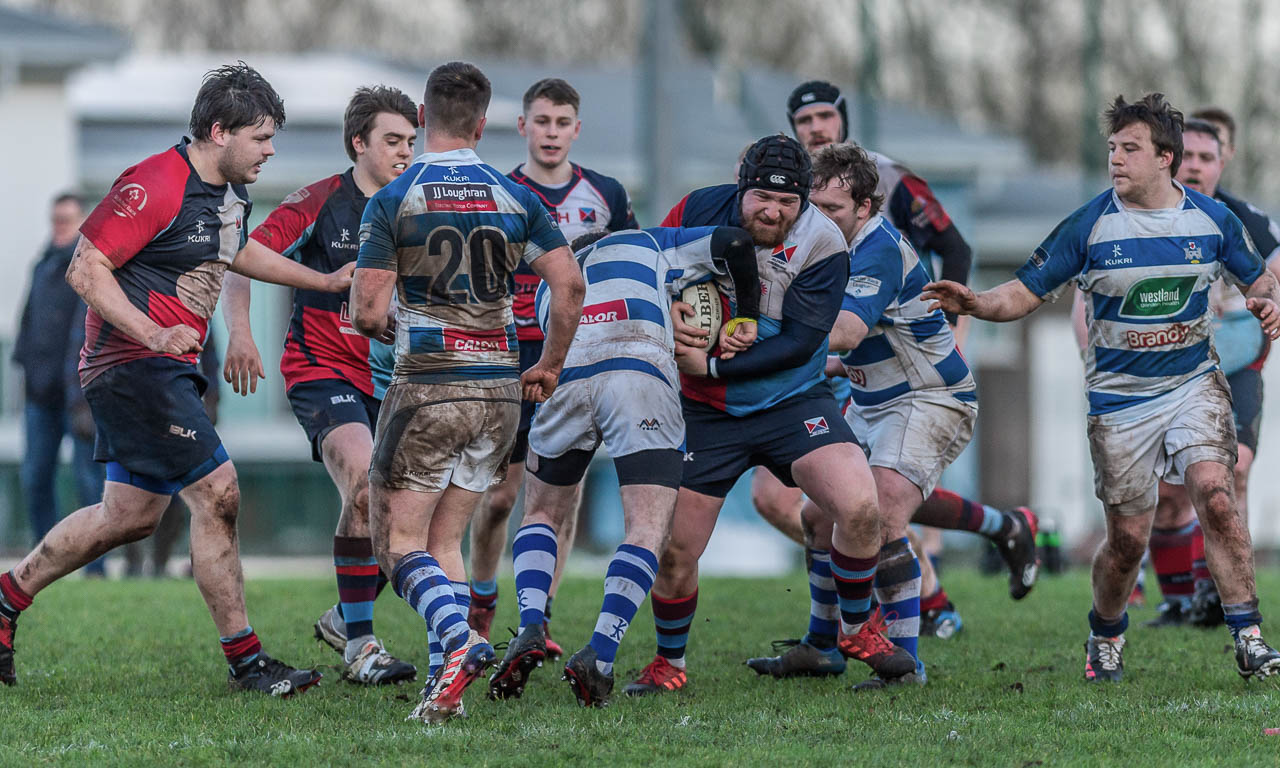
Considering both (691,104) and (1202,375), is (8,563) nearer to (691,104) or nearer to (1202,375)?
(691,104)

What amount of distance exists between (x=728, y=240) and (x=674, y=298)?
37 cm

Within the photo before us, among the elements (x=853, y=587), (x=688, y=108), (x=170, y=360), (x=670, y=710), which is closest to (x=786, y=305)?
(x=853, y=587)

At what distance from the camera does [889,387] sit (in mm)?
7020

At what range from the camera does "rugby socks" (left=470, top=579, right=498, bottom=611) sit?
7273mm

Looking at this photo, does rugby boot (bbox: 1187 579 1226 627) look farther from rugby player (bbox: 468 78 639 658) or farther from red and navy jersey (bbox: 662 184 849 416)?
rugby player (bbox: 468 78 639 658)

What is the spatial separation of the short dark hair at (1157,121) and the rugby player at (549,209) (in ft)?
7.74

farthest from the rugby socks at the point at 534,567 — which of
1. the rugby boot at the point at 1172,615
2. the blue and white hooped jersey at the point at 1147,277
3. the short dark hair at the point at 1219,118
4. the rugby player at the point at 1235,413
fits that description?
the short dark hair at the point at 1219,118

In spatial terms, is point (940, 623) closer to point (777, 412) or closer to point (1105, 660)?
point (1105, 660)

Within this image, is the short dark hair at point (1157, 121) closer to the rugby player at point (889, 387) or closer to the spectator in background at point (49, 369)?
the rugby player at point (889, 387)

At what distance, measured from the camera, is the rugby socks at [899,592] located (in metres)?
6.55

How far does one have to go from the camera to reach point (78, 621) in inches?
321

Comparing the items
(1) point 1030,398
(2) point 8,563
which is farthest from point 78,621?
(1) point 1030,398

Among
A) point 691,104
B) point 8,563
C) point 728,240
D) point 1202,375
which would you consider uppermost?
point 691,104

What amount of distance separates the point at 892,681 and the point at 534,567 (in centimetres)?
154
